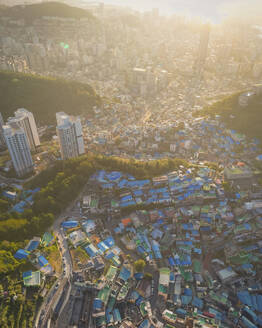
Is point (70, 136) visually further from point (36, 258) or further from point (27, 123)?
point (36, 258)

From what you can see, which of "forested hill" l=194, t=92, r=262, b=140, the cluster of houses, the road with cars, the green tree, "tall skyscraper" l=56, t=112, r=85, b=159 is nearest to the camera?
the road with cars

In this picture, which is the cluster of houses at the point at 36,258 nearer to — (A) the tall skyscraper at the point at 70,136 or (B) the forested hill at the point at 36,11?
(A) the tall skyscraper at the point at 70,136

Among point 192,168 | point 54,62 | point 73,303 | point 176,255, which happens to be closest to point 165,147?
point 192,168

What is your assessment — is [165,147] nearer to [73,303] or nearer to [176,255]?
[176,255]

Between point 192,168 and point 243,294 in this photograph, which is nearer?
point 243,294

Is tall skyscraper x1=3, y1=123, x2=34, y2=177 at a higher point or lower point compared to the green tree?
higher

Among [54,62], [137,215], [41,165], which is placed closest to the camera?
[137,215]

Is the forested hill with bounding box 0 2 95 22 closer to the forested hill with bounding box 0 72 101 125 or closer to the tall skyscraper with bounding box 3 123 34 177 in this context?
the forested hill with bounding box 0 72 101 125

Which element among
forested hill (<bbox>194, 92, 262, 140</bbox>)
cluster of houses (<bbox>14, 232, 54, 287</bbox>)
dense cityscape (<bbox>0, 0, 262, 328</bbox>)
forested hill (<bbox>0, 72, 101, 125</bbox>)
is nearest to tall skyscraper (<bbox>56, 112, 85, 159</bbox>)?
dense cityscape (<bbox>0, 0, 262, 328</bbox>)
